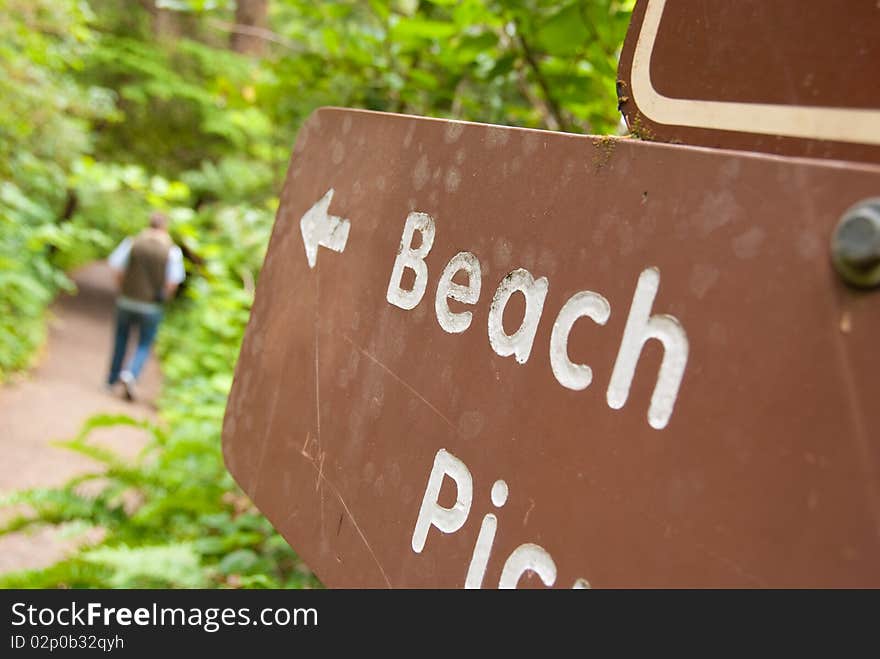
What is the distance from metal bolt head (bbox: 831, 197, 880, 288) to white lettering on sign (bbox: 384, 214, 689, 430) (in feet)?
0.47

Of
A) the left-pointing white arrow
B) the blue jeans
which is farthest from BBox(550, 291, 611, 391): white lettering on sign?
Result: the blue jeans

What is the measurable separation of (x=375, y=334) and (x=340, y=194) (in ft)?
0.88

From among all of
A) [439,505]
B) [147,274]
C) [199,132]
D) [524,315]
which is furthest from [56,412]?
[199,132]

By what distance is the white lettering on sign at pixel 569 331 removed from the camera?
79cm

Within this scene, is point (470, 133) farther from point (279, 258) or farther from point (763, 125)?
point (279, 258)

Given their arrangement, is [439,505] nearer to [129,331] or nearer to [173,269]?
[173,269]

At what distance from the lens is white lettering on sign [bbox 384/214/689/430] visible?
0.72m

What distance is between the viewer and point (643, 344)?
740 millimetres

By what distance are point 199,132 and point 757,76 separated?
14345mm

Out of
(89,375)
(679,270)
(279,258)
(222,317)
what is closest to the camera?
(679,270)

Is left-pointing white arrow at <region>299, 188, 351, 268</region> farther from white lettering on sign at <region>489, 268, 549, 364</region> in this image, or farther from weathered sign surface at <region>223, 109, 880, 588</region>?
white lettering on sign at <region>489, 268, 549, 364</region>

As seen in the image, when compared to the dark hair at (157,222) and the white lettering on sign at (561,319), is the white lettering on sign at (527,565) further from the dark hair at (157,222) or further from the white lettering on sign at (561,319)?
the dark hair at (157,222)
